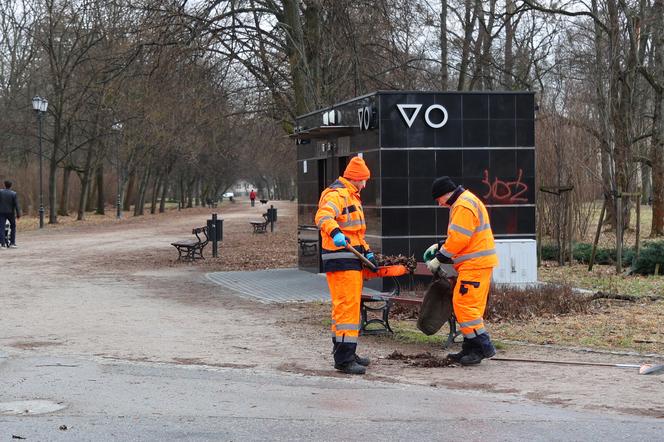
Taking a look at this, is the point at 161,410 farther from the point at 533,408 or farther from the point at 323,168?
the point at 323,168

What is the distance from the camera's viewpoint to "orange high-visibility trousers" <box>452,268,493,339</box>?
8.52m

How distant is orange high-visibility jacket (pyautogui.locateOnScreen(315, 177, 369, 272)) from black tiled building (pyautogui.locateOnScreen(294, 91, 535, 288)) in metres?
6.25

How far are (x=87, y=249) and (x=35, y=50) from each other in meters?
24.6

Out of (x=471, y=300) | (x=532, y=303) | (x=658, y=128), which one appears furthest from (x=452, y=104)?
(x=658, y=128)

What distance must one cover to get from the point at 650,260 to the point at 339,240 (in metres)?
10.8

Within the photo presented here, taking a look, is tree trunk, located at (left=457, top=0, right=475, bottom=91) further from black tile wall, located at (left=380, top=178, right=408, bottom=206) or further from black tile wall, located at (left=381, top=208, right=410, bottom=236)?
black tile wall, located at (left=381, top=208, right=410, bottom=236)

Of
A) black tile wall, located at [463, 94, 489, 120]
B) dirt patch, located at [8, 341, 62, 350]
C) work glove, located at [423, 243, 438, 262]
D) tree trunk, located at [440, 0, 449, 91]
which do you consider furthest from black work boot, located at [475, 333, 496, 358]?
tree trunk, located at [440, 0, 449, 91]

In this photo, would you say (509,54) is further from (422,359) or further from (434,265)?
(422,359)

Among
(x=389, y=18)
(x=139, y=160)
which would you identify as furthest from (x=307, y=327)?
(x=139, y=160)

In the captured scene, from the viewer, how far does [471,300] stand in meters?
8.52

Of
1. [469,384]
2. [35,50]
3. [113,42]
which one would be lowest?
[469,384]

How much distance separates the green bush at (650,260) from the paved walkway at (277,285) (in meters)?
5.48

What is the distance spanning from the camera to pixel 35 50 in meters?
47.2

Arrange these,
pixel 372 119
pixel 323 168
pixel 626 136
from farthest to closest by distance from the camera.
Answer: pixel 626 136
pixel 323 168
pixel 372 119
